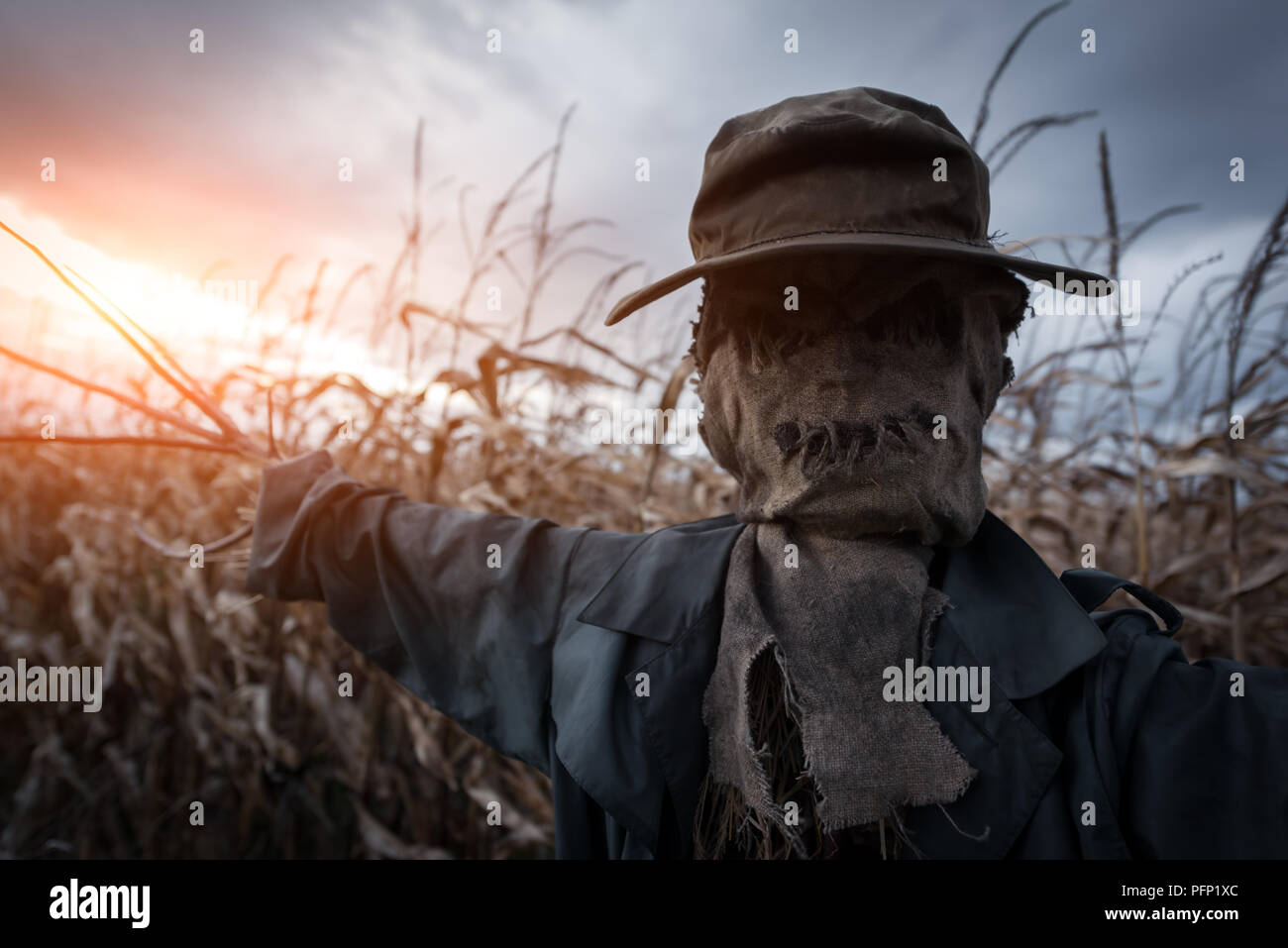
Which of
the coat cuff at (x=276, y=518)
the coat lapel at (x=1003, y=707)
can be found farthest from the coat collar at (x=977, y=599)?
the coat cuff at (x=276, y=518)

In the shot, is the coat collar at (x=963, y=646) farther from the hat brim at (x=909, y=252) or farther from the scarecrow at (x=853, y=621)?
the hat brim at (x=909, y=252)

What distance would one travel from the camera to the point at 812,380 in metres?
0.86

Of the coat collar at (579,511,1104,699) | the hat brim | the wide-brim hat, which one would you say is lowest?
the coat collar at (579,511,1104,699)

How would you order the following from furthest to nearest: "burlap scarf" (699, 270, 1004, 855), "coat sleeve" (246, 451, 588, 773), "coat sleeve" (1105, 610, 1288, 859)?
"coat sleeve" (246, 451, 588, 773), "burlap scarf" (699, 270, 1004, 855), "coat sleeve" (1105, 610, 1288, 859)

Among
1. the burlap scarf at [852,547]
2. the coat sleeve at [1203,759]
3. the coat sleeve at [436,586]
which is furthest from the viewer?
the coat sleeve at [436,586]

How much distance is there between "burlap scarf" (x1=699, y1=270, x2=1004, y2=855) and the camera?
787 millimetres

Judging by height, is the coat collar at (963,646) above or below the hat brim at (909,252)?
below

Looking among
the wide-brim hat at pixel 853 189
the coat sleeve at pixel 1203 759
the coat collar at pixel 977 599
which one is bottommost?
the coat sleeve at pixel 1203 759

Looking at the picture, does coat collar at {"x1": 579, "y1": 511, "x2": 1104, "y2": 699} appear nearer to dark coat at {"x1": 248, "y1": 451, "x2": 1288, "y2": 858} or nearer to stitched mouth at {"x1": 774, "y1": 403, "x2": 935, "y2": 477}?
dark coat at {"x1": 248, "y1": 451, "x2": 1288, "y2": 858}

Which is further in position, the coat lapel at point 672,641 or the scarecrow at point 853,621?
the coat lapel at point 672,641

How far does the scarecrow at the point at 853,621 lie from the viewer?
2.44ft

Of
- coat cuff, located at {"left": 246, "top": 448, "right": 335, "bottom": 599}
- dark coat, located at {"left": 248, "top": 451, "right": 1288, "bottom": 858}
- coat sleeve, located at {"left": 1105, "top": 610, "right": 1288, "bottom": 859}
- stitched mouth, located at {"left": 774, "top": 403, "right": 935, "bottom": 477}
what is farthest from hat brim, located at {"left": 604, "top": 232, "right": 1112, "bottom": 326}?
coat cuff, located at {"left": 246, "top": 448, "right": 335, "bottom": 599}

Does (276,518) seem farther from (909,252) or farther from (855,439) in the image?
(909,252)
